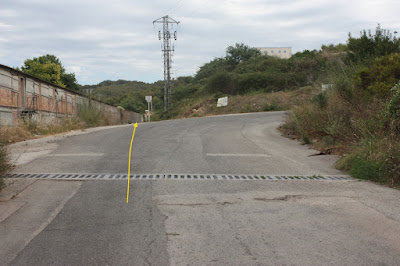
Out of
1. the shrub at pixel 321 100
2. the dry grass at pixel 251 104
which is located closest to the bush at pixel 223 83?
the dry grass at pixel 251 104

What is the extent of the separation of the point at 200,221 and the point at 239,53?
229 ft

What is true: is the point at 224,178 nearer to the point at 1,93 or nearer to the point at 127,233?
the point at 127,233

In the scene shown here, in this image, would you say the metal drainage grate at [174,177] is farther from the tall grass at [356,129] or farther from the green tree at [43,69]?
the green tree at [43,69]

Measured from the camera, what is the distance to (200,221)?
473 cm

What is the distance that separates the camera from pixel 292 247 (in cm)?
392

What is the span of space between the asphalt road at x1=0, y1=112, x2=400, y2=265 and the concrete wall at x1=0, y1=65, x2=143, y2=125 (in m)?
7.47

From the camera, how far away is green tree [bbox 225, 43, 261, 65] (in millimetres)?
71562

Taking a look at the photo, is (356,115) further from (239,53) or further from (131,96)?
(131,96)

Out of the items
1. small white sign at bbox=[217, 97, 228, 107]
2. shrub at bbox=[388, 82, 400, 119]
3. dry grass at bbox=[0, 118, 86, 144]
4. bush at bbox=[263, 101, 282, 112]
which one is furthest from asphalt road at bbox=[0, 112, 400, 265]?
small white sign at bbox=[217, 97, 228, 107]

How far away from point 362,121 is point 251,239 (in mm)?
6482

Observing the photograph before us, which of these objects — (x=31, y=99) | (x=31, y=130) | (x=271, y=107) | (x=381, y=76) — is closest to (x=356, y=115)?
(x=381, y=76)

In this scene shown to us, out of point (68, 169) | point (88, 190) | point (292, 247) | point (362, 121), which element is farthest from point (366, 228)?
point (68, 169)

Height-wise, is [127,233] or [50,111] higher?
[50,111]

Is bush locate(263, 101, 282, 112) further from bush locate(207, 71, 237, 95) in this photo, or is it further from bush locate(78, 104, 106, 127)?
bush locate(78, 104, 106, 127)
